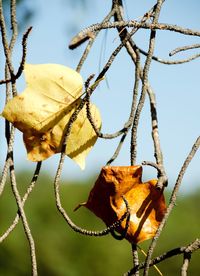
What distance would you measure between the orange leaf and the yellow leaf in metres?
0.04

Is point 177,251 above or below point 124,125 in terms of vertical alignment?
below

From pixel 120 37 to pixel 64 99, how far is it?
0.15 metres

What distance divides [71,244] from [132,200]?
20.9 ft

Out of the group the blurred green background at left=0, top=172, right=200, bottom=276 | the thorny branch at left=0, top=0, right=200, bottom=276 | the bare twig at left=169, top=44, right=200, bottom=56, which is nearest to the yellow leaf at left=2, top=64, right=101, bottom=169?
the thorny branch at left=0, top=0, right=200, bottom=276

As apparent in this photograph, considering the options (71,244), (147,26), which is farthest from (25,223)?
(71,244)

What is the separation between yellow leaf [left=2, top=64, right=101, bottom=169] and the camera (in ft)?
2.21

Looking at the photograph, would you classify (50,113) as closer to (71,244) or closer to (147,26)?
(147,26)

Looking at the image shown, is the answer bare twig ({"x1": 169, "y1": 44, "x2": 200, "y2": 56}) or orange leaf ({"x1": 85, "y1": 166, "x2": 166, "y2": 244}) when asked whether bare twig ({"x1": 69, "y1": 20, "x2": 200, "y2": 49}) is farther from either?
orange leaf ({"x1": 85, "y1": 166, "x2": 166, "y2": 244})

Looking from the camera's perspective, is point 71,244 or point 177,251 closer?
point 177,251

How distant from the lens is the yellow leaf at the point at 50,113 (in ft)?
2.21

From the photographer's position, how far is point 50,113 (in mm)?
Answer: 678

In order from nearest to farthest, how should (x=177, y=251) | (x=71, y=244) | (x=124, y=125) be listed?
(x=177, y=251), (x=124, y=125), (x=71, y=244)

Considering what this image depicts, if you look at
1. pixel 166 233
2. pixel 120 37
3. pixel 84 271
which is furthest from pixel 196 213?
pixel 120 37

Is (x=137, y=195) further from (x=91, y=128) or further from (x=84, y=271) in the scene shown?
(x=84, y=271)
